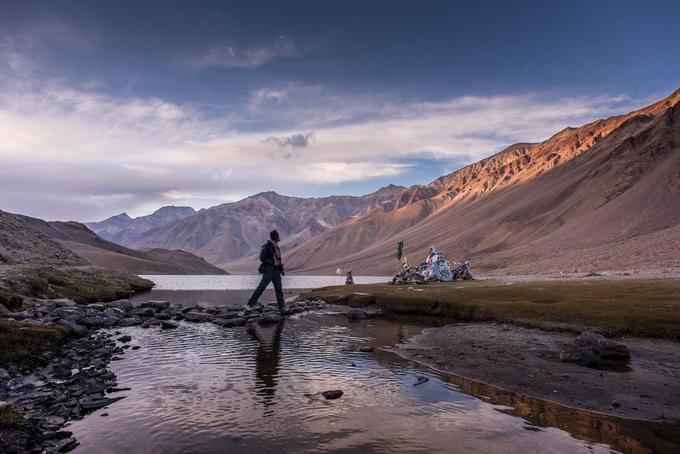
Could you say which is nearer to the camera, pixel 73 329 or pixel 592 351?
pixel 592 351

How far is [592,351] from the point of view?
17.8 meters

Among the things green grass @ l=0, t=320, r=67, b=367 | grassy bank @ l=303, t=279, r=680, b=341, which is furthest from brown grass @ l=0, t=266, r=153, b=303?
grassy bank @ l=303, t=279, r=680, b=341

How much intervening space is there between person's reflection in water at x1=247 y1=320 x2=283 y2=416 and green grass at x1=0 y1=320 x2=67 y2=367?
28.6 ft

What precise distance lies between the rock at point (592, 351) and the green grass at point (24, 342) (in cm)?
2107

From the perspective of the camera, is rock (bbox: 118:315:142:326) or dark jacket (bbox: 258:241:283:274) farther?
dark jacket (bbox: 258:241:283:274)

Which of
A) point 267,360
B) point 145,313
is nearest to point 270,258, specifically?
point 145,313

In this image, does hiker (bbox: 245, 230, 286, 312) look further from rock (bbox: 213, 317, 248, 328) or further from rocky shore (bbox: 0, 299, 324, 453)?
rocky shore (bbox: 0, 299, 324, 453)

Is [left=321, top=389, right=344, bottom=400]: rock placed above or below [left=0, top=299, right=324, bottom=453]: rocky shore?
below

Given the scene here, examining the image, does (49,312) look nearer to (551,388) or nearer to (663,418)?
(551,388)

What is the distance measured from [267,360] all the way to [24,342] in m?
9.93

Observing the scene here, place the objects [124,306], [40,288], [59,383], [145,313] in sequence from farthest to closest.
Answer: [40,288] < [124,306] < [145,313] < [59,383]

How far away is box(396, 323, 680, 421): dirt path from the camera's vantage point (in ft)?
43.2

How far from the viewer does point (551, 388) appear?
14.5 m

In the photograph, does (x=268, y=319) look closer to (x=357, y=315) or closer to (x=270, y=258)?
(x=270, y=258)
